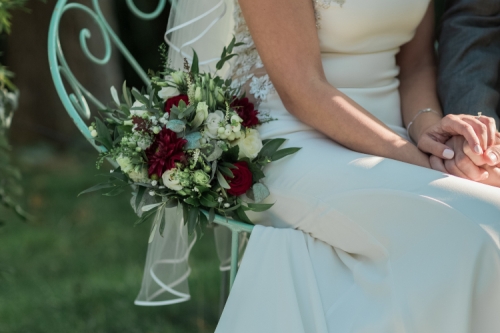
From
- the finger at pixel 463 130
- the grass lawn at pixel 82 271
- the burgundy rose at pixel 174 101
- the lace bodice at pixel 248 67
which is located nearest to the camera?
the finger at pixel 463 130

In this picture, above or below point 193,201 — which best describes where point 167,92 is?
above

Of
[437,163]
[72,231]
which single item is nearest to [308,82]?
[437,163]

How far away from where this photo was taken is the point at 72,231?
12.4 feet

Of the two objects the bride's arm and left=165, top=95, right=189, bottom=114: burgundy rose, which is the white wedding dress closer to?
the bride's arm

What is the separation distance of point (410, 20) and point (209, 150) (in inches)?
29.2

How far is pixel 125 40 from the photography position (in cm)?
649

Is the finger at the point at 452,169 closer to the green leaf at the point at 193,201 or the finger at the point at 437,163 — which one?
the finger at the point at 437,163

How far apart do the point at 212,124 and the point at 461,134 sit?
61 centimetres

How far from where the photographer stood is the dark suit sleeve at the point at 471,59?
1777mm

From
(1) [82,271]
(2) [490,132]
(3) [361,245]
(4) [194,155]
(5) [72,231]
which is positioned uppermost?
(4) [194,155]

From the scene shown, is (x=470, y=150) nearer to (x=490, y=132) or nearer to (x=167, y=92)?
(x=490, y=132)

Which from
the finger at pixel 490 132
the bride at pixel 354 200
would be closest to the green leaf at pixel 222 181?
the bride at pixel 354 200

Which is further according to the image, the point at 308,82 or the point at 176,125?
the point at 308,82

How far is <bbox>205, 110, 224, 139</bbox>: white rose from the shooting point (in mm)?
1438
